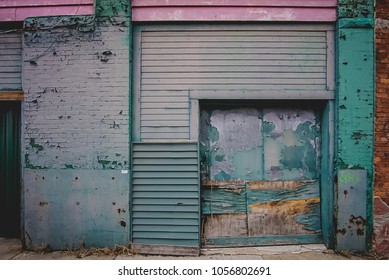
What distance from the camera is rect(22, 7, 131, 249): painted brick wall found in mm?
4707

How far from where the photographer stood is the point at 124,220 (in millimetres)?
4688

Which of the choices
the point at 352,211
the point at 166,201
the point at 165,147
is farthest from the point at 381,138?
the point at 166,201

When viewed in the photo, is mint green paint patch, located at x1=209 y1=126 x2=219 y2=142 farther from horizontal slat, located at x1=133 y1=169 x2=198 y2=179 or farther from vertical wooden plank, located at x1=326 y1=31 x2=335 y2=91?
vertical wooden plank, located at x1=326 y1=31 x2=335 y2=91

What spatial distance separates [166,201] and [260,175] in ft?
5.55

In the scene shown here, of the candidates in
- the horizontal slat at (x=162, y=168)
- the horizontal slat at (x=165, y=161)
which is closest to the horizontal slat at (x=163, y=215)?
the horizontal slat at (x=162, y=168)

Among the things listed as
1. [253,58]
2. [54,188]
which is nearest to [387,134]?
[253,58]

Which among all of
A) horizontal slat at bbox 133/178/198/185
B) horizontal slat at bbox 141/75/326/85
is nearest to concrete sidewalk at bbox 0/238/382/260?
horizontal slat at bbox 133/178/198/185

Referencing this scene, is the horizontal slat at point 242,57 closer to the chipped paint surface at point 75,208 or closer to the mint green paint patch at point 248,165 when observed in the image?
the mint green paint patch at point 248,165

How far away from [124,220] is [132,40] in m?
3.01

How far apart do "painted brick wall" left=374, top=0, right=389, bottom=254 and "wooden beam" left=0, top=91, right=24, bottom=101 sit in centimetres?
607

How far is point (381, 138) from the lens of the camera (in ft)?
15.5

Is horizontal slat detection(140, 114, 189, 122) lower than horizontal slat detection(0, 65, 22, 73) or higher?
lower

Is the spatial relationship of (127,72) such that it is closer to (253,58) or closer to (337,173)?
(253,58)

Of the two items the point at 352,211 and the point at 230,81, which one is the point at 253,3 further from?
the point at 352,211
